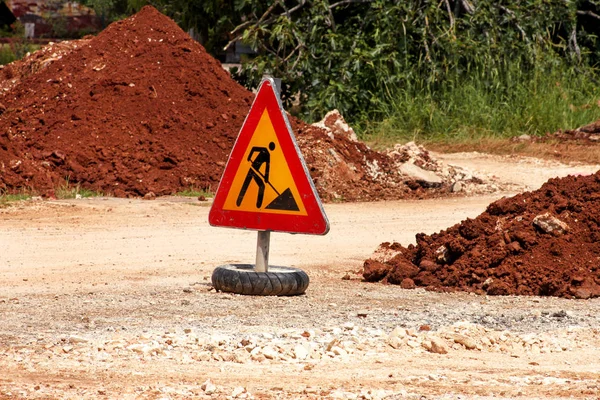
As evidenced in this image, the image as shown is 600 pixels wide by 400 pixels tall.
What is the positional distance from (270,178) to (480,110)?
1081 centimetres

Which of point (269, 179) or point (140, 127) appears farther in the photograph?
point (140, 127)

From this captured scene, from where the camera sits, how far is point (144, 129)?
13.0 metres

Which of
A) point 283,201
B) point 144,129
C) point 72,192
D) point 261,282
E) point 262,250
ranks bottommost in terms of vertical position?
point 72,192

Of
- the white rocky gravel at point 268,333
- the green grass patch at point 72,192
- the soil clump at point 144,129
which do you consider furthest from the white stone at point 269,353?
the soil clump at point 144,129

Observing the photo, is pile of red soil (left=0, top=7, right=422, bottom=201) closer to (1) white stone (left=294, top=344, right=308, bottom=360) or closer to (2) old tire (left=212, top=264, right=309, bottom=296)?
(2) old tire (left=212, top=264, right=309, bottom=296)

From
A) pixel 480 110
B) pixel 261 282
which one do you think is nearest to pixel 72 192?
pixel 261 282

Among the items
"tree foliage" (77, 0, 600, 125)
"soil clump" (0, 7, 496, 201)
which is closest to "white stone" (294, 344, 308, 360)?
"soil clump" (0, 7, 496, 201)

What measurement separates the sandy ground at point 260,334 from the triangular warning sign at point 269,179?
455 millimetres

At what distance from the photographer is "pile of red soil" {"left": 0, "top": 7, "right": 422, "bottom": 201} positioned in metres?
12.2

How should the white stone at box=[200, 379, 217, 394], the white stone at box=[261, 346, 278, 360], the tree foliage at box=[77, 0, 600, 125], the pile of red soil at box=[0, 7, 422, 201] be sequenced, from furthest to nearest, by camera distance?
the tree foliage at box=[77, 0, 600, 125]
the pile of red soil at box=[0, 7, 422, 201]
the white stone at box=[261, 346, 278, 360]
the white stone at box=[200, 379, 217, 394]

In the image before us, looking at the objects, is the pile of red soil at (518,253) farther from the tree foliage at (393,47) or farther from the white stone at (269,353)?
the tree foliage at (393,47)

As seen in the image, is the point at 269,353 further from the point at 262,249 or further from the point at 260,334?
the point at 262,249

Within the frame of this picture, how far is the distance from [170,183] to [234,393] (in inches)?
330

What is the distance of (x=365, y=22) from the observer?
17.7 meters
